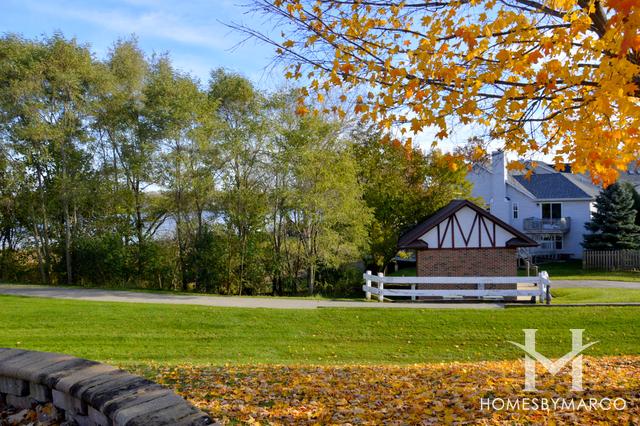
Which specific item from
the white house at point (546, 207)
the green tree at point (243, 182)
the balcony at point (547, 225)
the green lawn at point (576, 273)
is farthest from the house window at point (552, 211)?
the green tree at point (243, 182)

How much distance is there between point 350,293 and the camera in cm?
2523

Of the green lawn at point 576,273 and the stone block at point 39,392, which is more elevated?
the stone block at point 39,392

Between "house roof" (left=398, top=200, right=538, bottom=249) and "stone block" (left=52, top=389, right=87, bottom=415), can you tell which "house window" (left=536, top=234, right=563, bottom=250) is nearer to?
"house roof" (left=398, top=200, right=538, bottom=249)

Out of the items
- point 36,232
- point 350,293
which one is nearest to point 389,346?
point 350,293

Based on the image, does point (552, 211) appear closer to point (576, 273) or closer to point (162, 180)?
point (576, 273)

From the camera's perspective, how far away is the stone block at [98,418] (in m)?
3.20

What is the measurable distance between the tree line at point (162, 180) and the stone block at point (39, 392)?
1827 centimetres

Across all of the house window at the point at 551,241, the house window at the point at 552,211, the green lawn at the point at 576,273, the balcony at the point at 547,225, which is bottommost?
the green lawn at the point at 576,273

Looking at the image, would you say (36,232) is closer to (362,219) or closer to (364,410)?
(362,219)

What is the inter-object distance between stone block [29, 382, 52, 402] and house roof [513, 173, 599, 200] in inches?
1585

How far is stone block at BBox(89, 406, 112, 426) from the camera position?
3203mm

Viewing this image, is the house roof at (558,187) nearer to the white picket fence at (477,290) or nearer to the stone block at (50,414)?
the white picket fence at (477,290)

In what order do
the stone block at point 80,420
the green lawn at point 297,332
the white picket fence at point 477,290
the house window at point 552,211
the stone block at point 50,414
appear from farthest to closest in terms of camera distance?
the house window at point 552,211, the white picket fence at point 477,290, the green lawn at point 297,332, the stone block at point 50,414, the stone block at point 80,420

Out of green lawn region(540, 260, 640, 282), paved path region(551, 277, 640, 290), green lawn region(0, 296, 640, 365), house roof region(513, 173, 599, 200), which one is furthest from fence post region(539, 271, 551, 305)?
house roof region(513, 173, 599, 200)
